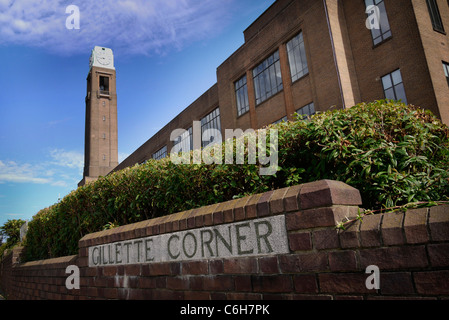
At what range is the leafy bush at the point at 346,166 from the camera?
8.75 feet

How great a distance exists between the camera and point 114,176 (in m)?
5.70

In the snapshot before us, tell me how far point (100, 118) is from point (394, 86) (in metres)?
49.8

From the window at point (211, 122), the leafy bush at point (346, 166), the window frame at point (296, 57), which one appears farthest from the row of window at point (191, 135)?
the leafy bush at point (346, 166)

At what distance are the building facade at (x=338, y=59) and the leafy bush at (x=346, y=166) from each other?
8870 millimetres

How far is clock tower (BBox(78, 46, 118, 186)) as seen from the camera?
54.1 m

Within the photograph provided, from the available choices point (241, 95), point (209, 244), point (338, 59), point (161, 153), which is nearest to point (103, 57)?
point (161, 153)

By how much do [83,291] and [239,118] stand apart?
18.3 m

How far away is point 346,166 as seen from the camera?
284 centimetres

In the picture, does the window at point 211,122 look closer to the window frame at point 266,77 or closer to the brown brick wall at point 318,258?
the window frame at point 266,77

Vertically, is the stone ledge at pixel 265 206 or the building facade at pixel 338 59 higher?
the building facade at pixel 338 59

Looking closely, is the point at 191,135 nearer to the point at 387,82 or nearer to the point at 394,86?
the point at 387,82

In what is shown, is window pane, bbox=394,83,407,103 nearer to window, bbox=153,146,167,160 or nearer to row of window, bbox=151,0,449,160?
row of window, bbox=151,0,449,160

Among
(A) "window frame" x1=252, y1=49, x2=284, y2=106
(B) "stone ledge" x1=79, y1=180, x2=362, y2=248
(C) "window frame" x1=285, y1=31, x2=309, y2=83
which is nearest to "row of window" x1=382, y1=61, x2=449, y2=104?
(C) "window frame" x1=285, y1=31, x2=309, y2=83

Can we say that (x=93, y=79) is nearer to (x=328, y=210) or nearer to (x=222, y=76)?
(x=222, y=76)
